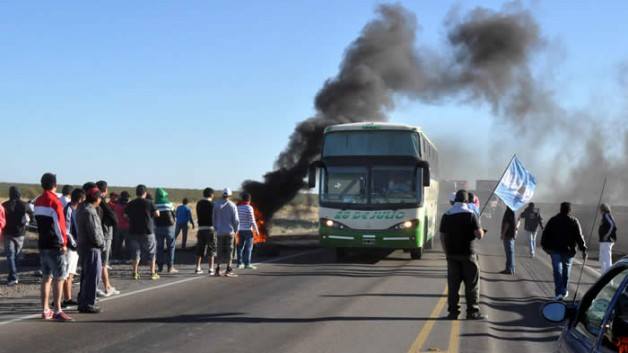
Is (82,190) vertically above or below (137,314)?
above

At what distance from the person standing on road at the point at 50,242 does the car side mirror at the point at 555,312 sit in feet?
21.7

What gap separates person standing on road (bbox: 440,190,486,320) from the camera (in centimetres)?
977

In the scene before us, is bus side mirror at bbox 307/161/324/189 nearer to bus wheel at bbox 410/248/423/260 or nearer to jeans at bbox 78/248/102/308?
bus wheel at bbox 410/248/423/260

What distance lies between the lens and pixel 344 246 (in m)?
18.6

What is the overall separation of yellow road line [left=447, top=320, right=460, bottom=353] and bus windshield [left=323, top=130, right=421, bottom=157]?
9.63 metres

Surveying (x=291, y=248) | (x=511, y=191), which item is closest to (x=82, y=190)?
(x=511, y=191)

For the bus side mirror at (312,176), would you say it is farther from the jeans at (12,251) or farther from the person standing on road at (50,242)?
the person standing on road at (50,242)

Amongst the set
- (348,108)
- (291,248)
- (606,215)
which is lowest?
(291,248)

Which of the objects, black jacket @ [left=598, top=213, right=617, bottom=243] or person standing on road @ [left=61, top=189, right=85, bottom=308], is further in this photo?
black jacket @ [left=598, top=213, right=617, bottom=243]

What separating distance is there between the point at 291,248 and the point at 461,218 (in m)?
14.8

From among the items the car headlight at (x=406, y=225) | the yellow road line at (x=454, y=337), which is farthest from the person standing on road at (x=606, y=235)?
the yellow road line at (x=454, y=337)

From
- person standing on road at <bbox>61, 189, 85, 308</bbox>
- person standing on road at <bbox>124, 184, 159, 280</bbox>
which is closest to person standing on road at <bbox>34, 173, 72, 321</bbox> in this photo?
person standing on road at <bbox>61, 189, 85, 308</bbox>

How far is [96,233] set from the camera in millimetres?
9891

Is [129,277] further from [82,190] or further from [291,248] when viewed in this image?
[291,248]
